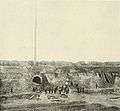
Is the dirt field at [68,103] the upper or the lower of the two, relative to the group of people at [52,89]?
lower

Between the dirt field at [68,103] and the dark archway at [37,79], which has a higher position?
the dark archway at [37,79]

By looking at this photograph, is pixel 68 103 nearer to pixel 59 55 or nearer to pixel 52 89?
pixel 52 89

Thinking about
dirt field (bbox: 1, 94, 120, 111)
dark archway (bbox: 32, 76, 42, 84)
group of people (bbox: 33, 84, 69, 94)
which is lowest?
dirt field (bbox: 1, 94, 120, 111)

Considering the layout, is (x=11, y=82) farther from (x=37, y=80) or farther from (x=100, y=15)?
(x=100, y=15)

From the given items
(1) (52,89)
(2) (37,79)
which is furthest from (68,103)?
(2) (37,79)

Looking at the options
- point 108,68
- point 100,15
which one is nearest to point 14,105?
point 108,68

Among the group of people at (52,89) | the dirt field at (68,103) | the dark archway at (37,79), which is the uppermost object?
the dark archway at (37,79)

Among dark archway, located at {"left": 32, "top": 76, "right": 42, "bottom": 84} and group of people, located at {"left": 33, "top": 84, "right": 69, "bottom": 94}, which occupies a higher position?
dark archway, located at {"left": 32, "top": 76, "right": 42, "bottom": 84}

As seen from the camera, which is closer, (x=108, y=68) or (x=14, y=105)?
(x=14, y=105)
